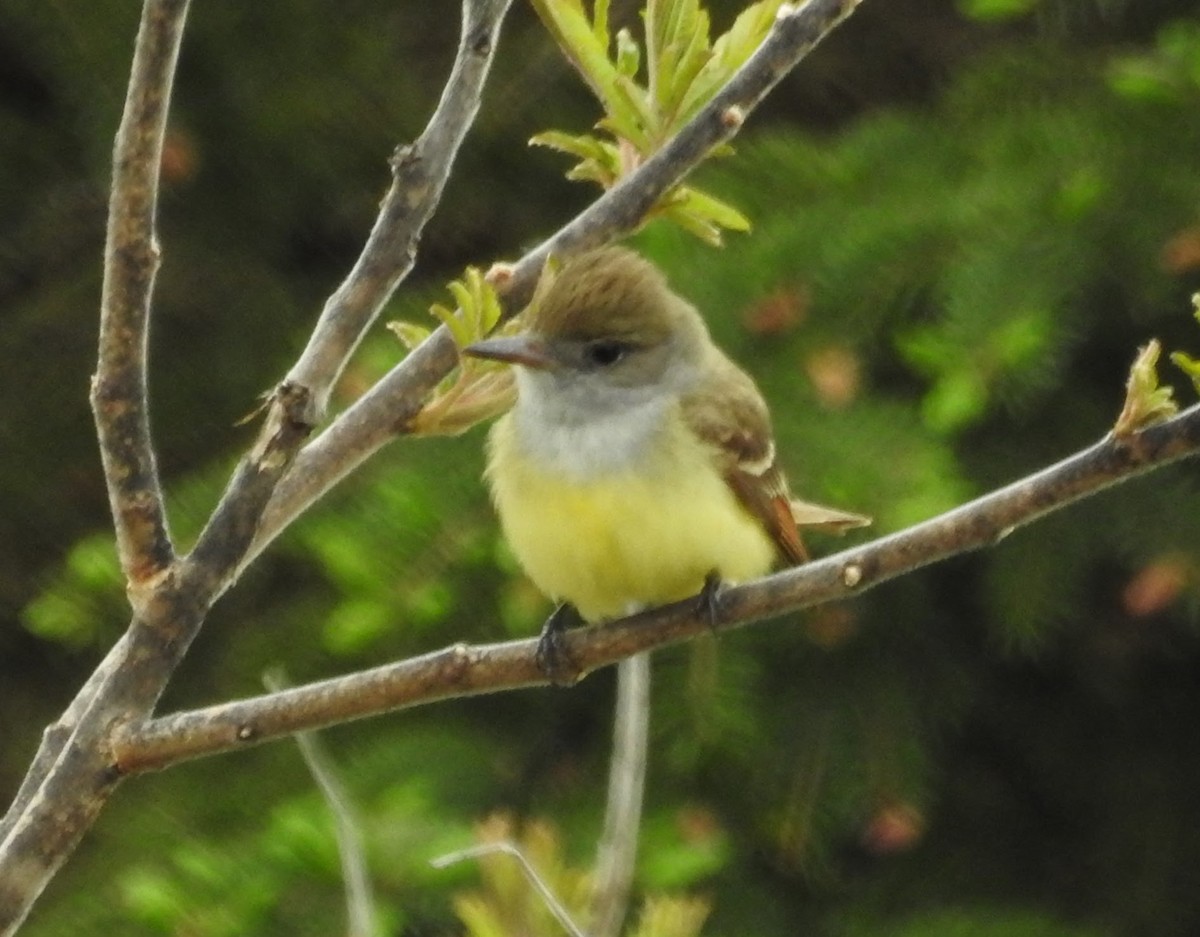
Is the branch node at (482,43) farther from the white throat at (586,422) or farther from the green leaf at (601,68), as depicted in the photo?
the white throat at (586,422)

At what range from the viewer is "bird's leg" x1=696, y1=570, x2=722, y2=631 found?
168 centimetres

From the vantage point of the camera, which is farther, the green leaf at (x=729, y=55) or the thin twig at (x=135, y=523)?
the green leaf at (x=729, y=55)

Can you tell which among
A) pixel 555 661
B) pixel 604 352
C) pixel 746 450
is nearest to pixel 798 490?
pixel 746 450

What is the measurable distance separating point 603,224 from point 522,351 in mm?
701

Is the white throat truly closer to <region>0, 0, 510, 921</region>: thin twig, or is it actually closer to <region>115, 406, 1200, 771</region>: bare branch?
<region>115, 406, 1200, 771</region>: bare branch

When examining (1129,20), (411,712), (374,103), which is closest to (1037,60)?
(1129,20)

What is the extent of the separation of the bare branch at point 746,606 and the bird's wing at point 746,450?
649 mm

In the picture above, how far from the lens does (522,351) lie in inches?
86.2

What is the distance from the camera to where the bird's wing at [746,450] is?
2.35 metres

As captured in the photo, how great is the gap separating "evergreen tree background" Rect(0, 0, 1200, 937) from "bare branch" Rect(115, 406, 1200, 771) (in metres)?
0.91

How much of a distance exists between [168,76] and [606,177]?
1.60 ft

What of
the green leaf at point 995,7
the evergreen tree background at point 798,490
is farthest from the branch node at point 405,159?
the green leaf at point 995,7

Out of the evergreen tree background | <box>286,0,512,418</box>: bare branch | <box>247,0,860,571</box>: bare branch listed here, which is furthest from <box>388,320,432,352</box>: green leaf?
the evergreen tree background

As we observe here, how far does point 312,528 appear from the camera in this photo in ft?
9.33
